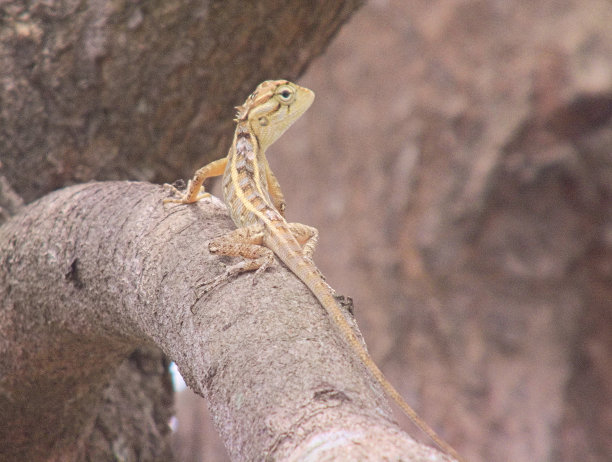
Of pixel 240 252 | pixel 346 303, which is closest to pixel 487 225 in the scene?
pixel 240 252

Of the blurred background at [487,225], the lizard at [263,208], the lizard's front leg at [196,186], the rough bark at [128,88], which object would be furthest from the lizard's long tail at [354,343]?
the blurred background at [487,225]

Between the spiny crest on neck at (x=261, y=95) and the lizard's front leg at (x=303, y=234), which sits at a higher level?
the spiny crest on neck at (x=261, y=95)

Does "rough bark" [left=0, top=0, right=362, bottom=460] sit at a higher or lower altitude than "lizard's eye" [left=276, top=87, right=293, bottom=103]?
lower

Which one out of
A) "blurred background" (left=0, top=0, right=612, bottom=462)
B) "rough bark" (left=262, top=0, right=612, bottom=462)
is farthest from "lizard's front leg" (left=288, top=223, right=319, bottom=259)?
"rough bark" (left=262, top=0, right=612, bottom=462)

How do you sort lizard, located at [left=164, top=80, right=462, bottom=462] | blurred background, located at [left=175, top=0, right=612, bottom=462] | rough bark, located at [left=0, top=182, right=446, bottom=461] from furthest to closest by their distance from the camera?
blurred background, located at [left=175, top=0, right=612, bottom=462], lizard, located at [left=164, top=80, right=462, bottom=462], rough bark, located at [left=0, top=182, right=446, bottom=461]

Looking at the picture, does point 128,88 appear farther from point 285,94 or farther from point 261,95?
point 285,94

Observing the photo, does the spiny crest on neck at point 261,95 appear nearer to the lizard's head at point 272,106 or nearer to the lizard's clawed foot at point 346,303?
the lizard's head at point 272,106

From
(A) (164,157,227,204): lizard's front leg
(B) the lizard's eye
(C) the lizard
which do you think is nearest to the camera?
(C) the lizard

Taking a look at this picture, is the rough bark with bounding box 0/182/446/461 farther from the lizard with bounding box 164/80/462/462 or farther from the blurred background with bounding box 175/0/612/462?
the blurred background with bounding box 175/0/612/462
